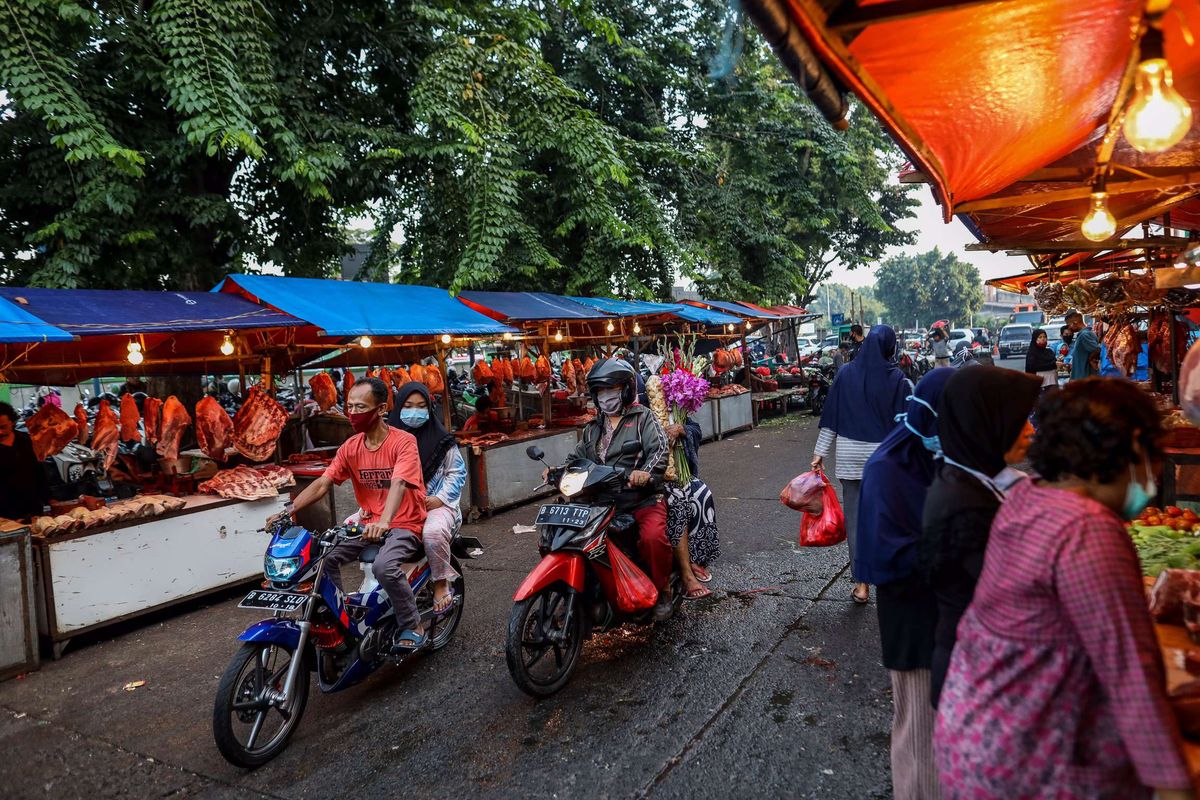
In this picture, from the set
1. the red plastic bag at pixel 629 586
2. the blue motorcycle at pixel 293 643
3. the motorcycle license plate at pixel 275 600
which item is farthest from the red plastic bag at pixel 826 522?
the motorcycle license plate at pixel 275 600

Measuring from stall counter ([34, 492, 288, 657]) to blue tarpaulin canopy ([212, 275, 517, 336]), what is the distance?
186 centimetres

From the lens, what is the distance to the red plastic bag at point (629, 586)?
4223 mm

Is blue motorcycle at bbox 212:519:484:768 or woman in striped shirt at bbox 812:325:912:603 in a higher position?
woman in striped shirt at bbox 812:325:912:603

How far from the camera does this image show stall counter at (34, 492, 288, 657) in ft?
16.6

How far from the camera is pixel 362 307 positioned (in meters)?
7.95

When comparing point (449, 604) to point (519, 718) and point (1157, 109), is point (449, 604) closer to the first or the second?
point (519, 718)

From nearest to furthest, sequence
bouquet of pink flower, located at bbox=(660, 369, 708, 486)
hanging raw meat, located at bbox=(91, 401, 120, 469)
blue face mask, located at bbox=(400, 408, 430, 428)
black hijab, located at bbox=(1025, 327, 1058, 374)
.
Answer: blue face mask, located at bbox=(400, 408, 430, 428)
bouquet of pink flower, located at bbox=(660, 369, 708, 486)
hanging raw meat, located at bbox=(91, 401, 120, 469)
black hijab, located at bbox=(1025, 327, 1058, 374)

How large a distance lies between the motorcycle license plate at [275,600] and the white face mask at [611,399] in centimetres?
208

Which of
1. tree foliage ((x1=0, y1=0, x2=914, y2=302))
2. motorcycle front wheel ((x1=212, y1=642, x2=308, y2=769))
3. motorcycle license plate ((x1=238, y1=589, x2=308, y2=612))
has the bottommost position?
motorcycle front wheel ((x1=212, y1=642, x2=308, y2=769))

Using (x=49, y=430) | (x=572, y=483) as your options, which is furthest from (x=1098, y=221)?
(x=49, y=430)

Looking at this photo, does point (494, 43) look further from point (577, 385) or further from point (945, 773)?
point (945, 773)

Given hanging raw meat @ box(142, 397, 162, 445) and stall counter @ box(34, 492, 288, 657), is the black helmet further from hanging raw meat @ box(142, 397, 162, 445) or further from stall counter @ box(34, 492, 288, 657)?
hanging raw meat @ box(142, 397, 162, 445)

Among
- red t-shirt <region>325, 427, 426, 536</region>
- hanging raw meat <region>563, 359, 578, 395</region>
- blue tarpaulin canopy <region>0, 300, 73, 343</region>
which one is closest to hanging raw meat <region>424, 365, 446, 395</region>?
hanging raw meat <region>563, 359, 578, 395</region>

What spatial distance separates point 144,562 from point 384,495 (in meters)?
2.62
